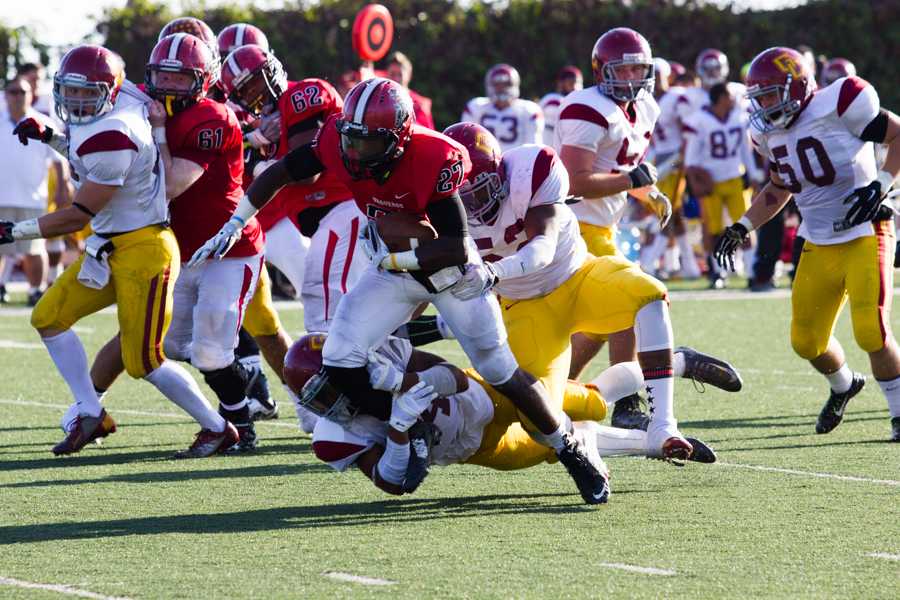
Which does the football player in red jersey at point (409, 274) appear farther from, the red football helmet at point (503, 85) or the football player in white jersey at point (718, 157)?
the red football helmet at point (503, 85)

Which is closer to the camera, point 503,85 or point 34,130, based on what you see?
point 34,130

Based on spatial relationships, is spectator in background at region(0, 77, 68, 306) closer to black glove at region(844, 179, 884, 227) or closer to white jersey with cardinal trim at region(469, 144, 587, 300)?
white jersey with cardinal trim at region(469, 144, 587, 300)

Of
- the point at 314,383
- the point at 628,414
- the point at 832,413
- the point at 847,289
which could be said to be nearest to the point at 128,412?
the point at 628,414

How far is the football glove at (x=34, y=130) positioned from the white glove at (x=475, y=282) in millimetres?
2157

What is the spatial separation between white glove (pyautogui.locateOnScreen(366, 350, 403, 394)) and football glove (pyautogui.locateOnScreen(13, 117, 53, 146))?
78.2 inches

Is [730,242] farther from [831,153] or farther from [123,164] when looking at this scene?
[123,164]

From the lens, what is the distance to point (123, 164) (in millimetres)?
6051

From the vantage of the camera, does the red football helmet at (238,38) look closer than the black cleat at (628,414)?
No

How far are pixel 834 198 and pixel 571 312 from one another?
1.60m

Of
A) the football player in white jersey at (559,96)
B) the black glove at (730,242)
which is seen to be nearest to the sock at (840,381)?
the black glove at (730,242)

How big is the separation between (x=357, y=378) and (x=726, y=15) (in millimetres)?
15409

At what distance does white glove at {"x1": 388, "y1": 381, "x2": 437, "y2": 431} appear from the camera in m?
5.15

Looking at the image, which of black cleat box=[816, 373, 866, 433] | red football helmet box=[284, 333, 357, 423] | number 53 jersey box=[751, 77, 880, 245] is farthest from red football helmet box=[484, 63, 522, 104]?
red football helmet box=[284, 333, 357, 423]

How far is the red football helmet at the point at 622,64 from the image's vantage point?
7.21 meters
